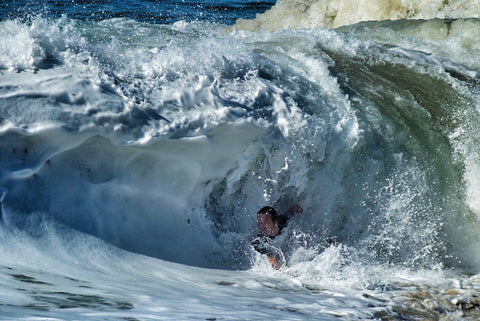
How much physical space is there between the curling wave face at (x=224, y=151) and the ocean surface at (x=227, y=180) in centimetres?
1

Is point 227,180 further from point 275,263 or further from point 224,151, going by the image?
point 275,263

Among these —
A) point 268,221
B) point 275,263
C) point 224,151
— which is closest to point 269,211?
point 268,221

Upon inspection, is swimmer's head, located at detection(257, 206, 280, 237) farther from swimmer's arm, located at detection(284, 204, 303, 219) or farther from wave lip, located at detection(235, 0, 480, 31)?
wave lip, located at detection(235, 0, 480, 31)

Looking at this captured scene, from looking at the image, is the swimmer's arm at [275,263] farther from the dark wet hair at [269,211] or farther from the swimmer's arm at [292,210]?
the swimmer's arm at [292,210]

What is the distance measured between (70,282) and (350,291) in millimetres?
1718

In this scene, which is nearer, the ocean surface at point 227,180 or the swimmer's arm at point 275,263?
the ocean surface at point 227,180

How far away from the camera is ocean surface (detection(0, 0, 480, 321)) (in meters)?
3.21

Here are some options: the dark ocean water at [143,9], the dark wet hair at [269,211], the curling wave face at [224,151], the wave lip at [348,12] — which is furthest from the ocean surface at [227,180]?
the dark ocean water at [143,9]

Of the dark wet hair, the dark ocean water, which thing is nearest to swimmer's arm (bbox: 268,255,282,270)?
the dark wet hair

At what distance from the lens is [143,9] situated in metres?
12.8

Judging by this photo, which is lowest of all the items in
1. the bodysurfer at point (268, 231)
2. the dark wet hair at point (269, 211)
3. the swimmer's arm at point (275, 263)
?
the swimmer's arm at point (275, 263)

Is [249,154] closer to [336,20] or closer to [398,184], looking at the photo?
[398,184]

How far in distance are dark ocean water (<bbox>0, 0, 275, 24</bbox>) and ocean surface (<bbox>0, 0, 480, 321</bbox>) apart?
6956mm

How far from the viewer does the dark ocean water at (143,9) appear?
1165cm
